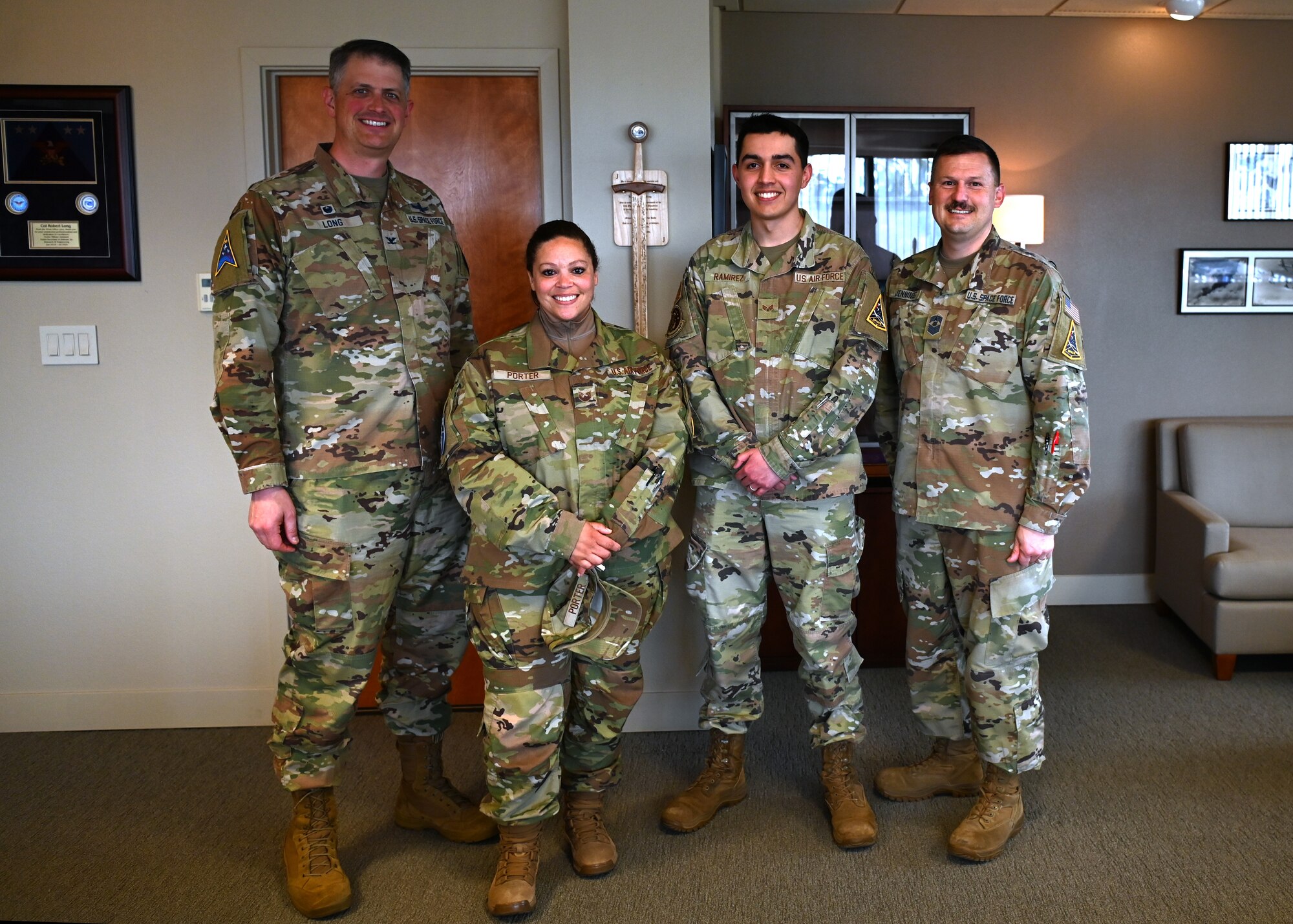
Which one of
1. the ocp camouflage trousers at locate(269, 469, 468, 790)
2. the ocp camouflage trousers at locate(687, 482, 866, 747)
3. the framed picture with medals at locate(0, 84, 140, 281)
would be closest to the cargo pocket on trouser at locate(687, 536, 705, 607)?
the ocp camouflage trousers at locate(687, 482, 866, 747)

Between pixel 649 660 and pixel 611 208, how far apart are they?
142 centimetres

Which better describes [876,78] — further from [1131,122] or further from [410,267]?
[410,267]

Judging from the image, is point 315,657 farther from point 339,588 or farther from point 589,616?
point 589,616

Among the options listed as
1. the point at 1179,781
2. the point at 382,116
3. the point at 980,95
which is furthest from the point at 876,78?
the point at 1179,781

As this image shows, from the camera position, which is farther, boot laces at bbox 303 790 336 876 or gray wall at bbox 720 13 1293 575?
gray wall at bbox 720 13 1293 575

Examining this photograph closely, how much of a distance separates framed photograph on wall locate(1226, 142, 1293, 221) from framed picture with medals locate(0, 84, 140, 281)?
14.3ft

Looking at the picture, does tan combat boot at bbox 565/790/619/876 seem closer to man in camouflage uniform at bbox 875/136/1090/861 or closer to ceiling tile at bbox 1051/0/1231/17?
man in camouflage uniform at bbox 875/136/1090/861

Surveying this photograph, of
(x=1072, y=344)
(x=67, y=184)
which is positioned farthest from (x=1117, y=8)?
(x=67, y=184)

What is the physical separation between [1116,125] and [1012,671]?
9.80ft

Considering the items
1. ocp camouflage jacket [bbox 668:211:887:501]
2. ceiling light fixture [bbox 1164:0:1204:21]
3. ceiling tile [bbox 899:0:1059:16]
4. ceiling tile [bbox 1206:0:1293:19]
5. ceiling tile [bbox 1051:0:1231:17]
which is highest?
ceiling tile [bbox 899:0:1059:16]

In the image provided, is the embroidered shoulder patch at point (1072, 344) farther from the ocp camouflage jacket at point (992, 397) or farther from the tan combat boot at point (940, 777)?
the tan combat boot at point (940, 777)

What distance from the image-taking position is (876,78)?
4.25m

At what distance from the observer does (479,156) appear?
3.13 m

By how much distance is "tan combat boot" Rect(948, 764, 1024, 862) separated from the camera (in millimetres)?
2322
